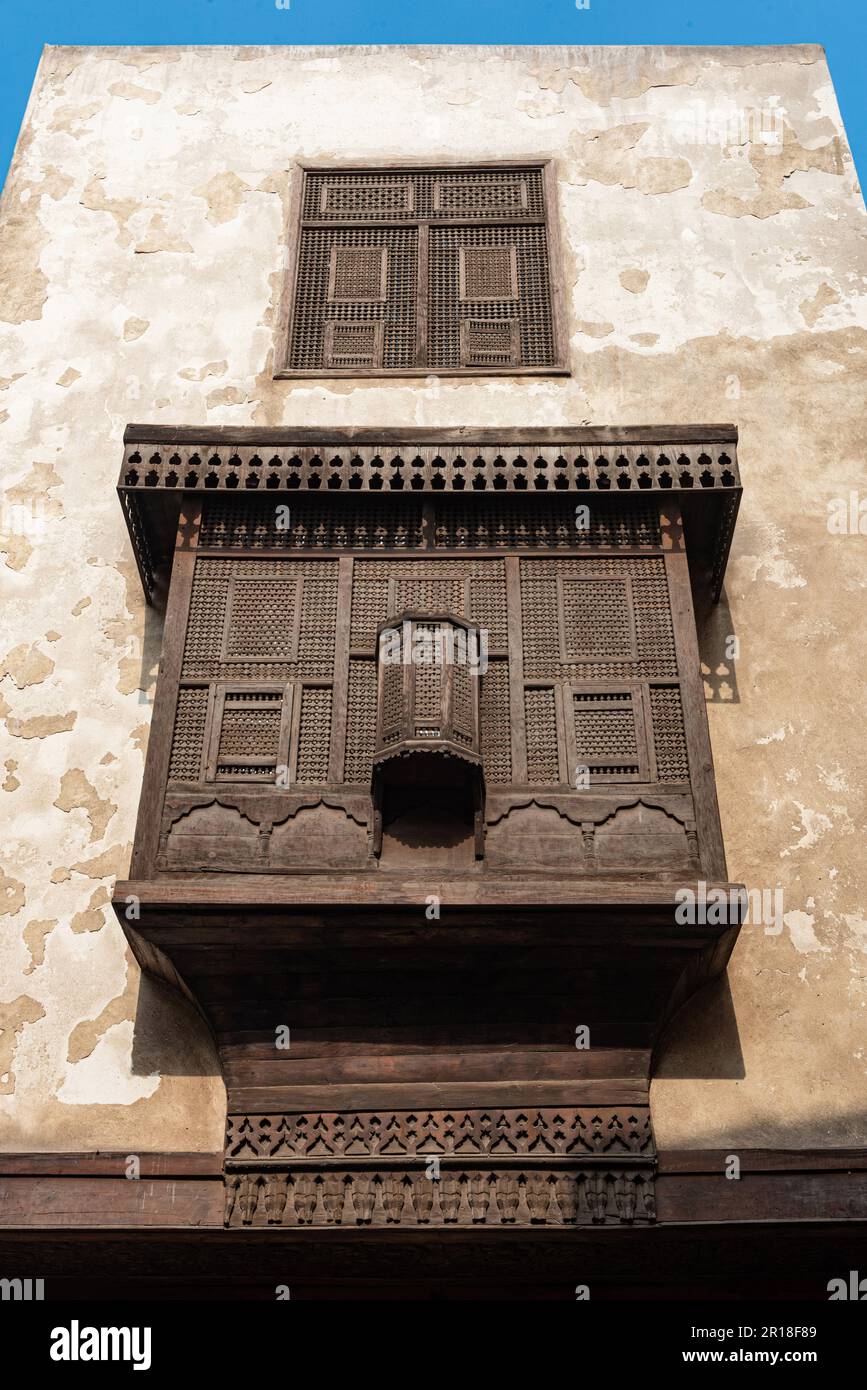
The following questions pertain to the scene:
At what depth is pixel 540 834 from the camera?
7.01m

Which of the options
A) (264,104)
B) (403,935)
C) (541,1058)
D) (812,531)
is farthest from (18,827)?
(264,104)

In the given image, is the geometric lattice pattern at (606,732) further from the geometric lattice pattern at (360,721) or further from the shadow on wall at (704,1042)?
the shadow on wall at (704,1042)

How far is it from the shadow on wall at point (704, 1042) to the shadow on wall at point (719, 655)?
181 cm

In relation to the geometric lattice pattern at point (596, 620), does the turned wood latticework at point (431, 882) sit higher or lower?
lower

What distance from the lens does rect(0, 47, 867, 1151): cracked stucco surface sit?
24.2 ft

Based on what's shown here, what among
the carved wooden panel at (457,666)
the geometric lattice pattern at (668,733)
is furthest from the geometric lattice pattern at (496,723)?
the geometric lattice pattern at (668,733)

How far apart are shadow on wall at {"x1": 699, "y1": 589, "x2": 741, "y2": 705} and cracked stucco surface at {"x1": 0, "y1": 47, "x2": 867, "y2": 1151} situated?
0.06 feet

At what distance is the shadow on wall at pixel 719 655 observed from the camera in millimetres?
8492

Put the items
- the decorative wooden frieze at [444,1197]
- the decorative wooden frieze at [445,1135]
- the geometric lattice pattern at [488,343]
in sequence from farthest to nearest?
the geometric lattice pattern at [488,343] → the decorative wooden frieze at [445,1135] → the decorative wooden frieze at [444,1197]

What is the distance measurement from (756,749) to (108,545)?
4271 millimetres

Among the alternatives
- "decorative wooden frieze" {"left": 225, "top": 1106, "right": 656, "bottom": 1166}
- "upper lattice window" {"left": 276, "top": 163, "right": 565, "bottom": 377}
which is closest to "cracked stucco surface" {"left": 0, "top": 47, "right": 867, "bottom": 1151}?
"upper lattice window" {"left": 276, "top": 163, "right": 565, "bottom": 377}

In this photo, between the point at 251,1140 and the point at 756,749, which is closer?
the point at 251,1140

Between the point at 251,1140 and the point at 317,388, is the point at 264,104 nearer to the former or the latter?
the point at 317,388

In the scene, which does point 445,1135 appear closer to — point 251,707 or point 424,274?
point 251,707
